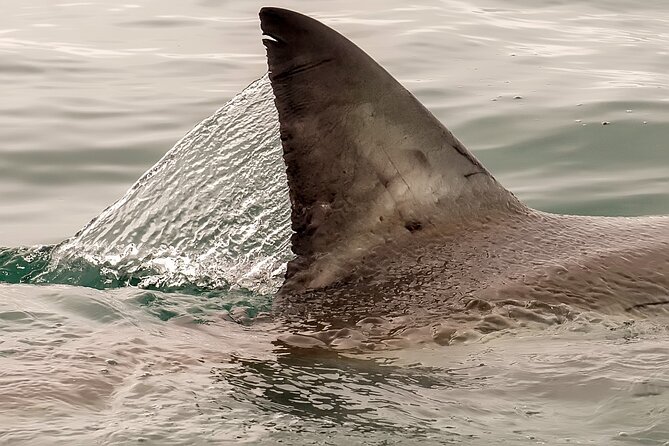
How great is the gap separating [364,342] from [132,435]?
880 millimetres

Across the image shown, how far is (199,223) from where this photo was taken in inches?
210

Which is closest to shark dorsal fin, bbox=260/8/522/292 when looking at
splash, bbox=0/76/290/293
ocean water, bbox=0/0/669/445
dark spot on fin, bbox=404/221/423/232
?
dark spot on fin, bbox=404/221/423/232

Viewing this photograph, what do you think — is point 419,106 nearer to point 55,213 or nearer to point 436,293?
point 436,293

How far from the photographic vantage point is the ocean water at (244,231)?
9.96 ft

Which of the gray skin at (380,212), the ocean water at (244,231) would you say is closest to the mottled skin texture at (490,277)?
the gray skin at (380,212)

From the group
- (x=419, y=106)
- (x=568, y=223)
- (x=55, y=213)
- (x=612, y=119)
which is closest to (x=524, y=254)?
(x=568, y=223)

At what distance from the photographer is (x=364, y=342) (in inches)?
138

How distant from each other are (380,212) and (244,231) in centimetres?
145

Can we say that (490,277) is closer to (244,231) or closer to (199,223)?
(244,231)

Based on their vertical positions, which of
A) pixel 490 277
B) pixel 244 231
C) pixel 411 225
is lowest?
pixel 244 231

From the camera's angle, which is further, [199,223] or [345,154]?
[199,223]

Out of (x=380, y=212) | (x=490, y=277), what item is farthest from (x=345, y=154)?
(x=490, y=277)

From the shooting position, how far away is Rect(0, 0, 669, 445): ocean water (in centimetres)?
304

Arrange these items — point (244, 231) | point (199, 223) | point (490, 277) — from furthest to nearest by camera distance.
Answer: point (199, 223), point (244, 231), point (490, 277)
